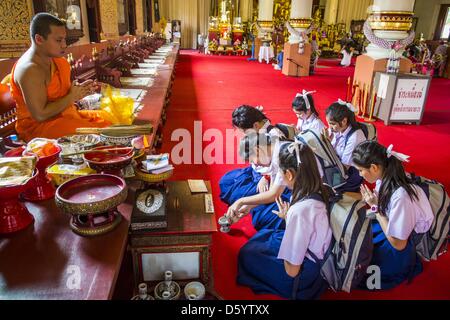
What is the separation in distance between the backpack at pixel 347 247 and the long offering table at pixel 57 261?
3.60 ft

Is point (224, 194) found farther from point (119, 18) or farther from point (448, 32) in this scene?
point (448, 32)

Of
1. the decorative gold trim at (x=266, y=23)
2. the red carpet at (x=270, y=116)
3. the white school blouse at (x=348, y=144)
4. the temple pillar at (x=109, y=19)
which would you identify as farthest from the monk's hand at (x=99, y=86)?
the decorative gold trim at (x=266, y=23)

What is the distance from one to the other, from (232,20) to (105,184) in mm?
19969

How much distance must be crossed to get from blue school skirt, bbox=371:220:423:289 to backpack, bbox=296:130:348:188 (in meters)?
0.81

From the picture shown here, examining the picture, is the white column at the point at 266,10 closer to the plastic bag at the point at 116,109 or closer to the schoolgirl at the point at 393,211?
the plastic bag at the point at 116,109

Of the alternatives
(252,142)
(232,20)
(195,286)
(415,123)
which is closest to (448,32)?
(232,20)

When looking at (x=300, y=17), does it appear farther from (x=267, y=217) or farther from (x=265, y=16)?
(x=267, y=217)

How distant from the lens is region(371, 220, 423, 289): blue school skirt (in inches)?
83.8

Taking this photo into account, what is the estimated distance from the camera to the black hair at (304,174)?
183 centimetres

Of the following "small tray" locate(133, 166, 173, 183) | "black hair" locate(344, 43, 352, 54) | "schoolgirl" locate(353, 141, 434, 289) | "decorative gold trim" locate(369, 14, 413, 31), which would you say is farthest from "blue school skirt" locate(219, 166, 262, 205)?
"black hair" locate(344, 43, 352, 54)

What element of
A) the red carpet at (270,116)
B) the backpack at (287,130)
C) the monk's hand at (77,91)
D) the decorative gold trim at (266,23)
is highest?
the decorative gold trim at (266,23)

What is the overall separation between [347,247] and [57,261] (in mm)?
1429

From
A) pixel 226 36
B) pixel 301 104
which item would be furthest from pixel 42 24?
pixel 226 36

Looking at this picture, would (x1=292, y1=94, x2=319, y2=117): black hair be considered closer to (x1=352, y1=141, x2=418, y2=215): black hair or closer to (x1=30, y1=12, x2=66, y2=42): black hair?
(x1=352, y1=141, x2=418, y2=215): black hair
